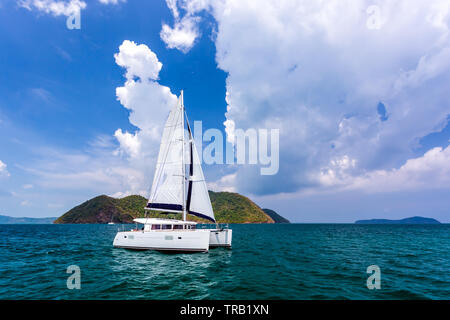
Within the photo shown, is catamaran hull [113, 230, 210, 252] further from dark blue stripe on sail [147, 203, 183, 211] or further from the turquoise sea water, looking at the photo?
dark blue stripe on sail [147, 203, 183, 211]

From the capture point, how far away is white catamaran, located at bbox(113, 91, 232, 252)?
20972 mm

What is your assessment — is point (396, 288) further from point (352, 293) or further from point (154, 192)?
point (154, 192)

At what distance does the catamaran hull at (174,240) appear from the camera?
20.7 metres

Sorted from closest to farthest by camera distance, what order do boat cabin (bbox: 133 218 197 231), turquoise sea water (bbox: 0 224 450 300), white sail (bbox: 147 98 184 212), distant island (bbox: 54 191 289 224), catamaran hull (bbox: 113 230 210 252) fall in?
turquoise sea water (bbox: 0 224 450 300), catamaran hull (bbox: 113 230 210 252), boat cabin (bbox: 133 218 197 231), white sail (bbox: 147 98 184 212), distant island (bbox: 54 191 289 224)

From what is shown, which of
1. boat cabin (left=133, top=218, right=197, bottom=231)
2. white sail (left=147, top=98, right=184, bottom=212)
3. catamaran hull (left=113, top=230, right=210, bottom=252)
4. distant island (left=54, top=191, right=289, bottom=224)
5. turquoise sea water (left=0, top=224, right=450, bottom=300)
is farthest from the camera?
distant island (left=54, top=191, right=289, bottom=224)

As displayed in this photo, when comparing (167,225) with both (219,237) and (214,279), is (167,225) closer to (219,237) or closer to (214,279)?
(219,237)

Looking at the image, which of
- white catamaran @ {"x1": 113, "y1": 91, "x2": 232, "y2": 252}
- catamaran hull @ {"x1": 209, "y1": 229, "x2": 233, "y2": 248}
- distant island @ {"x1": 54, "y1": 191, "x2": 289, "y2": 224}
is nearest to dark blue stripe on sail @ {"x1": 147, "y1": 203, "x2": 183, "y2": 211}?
white catamaran @ {"x1": 113, "y1": 91, "x2": 232, "y2": 252}

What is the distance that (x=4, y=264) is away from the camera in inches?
684

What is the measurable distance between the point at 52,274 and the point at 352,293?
19537 mm

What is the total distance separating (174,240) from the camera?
68.5ft

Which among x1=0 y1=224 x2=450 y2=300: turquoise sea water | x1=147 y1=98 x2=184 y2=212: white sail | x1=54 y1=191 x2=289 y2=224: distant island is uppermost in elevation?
x1=147 y1=98 x2=184 y2=212: white sail

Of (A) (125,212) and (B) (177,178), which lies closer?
(B) (177,178)

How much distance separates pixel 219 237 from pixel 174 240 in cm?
549

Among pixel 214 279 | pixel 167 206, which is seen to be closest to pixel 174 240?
pixel 167 206
